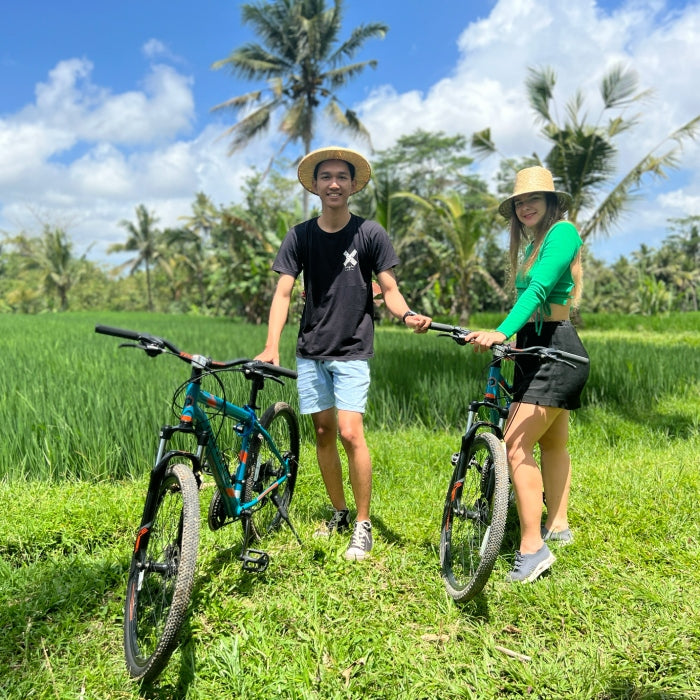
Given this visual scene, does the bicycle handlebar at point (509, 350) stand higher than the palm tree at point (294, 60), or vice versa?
the palm tree at point (294, 60)

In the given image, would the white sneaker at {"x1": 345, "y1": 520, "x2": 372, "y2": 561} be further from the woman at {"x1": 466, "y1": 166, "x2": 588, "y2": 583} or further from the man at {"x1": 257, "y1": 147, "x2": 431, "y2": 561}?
the woman at {"x1": 466, "y1": 166, "x2": 588, "y2": 583}

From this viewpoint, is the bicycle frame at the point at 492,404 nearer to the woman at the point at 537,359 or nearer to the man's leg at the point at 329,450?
the woman at the point at 537,359

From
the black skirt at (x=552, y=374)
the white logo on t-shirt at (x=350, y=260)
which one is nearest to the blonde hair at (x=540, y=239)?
the black skirt at (x=552, y=374)

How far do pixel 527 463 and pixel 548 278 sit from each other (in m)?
0.78

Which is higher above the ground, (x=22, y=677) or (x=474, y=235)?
(x=474, y=235)

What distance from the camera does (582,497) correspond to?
124 inches

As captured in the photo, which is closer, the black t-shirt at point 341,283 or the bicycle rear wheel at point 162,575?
the bicycle rear wheel at point 162,575

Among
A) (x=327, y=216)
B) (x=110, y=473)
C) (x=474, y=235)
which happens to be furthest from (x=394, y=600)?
(x=474, y=235)

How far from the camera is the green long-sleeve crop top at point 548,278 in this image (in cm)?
212

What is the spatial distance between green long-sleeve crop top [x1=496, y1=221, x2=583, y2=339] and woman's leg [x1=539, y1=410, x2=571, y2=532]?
0.55 metres

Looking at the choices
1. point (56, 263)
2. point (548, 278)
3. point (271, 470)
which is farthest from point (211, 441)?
point (56, 263)

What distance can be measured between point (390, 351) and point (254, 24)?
17909mm

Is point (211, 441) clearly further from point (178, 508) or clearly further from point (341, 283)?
point (341, 283)

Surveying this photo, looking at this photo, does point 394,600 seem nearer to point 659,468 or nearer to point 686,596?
point 686,596
